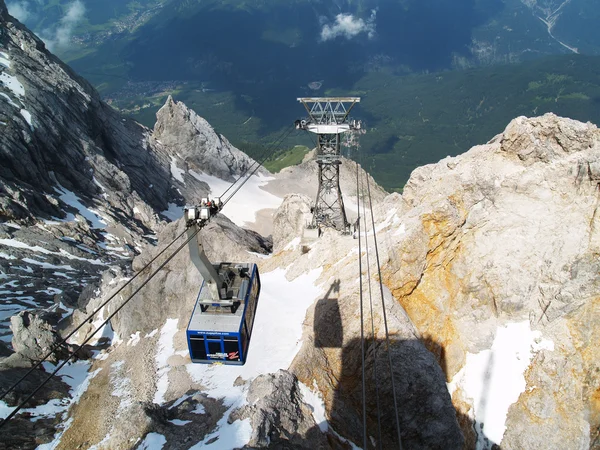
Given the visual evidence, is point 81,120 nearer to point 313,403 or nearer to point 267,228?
point 267,228

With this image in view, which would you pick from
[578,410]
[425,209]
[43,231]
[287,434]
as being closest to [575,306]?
[578,410]

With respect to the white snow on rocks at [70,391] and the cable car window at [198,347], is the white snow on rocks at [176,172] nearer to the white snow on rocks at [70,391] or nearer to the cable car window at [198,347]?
the white snow on rocks at [70,391]

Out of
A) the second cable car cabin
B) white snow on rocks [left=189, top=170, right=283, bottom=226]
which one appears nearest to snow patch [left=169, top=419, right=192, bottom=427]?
the second cable car cabin

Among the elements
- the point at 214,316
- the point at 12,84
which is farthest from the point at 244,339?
the point at 12,84

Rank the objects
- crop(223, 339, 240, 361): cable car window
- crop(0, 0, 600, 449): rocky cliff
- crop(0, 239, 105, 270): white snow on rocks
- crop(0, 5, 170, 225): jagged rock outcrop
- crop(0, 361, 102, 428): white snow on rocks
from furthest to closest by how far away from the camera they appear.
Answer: crop(0, 5, 170, 225): jagged rock outcrop
crop(0, 239, 105, 270): white snow on rocks
crop(0, 361, 102, 428): white snow on rocks
crop(0, 0, 600, 449): rocky cliff
crop(223, 339, 240, 361): cable car window

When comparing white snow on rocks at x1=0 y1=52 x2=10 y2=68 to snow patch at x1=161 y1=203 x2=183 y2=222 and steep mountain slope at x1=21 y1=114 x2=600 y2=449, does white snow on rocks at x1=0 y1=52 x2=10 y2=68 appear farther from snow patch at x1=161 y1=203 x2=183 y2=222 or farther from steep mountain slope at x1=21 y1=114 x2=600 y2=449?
steep mountain slope at x1=21 y1=114 x2=600 y2=449

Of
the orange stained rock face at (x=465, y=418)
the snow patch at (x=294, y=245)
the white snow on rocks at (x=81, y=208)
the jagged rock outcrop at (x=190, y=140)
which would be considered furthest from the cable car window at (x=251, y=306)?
the jagged rock outcrop at (x=190, y=140)
